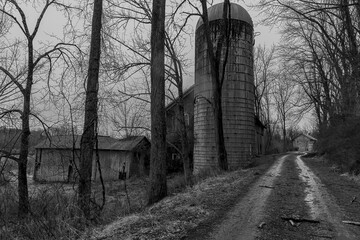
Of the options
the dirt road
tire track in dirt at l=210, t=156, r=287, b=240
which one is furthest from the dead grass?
the dirt road

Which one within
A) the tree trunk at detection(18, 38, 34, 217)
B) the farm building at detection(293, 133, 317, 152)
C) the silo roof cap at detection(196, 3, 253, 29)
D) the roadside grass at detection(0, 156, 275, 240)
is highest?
the silo roof cap at detection(196, 3, 253, 29)

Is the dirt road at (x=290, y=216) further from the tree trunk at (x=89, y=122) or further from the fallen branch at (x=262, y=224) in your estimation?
the tree trunk at (x=89, y=122)

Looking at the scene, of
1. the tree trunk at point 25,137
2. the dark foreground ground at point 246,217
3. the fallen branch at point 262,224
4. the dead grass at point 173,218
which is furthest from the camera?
the tree trunk at point 25,137

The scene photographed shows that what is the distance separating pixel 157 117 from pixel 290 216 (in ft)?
14.2

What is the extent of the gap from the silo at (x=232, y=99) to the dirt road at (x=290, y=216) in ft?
29.8

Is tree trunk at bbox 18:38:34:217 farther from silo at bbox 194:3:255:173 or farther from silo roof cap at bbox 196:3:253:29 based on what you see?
silo roof cap at bbox 196:3:253:29

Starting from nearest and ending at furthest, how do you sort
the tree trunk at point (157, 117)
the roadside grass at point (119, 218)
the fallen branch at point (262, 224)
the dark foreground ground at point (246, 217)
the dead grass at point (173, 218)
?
1. the dark foreground ground at point (246, 217)
2. the dead grass at point (173, 218)
3. the fallen branch at point (262, 224)
4. the roadside grass at point (119, 218)
5. the tree trunk at point (157, 117)

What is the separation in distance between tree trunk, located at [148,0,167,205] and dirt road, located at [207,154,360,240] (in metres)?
2.36

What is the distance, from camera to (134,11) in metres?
18.2

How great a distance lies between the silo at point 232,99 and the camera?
1778cm

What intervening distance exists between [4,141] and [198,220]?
731cm

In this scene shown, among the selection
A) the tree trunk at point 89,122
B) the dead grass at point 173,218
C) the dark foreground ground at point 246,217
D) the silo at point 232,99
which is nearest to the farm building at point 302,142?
the silo at point 232,99

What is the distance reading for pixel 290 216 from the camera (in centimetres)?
574

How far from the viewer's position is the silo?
17.8m
